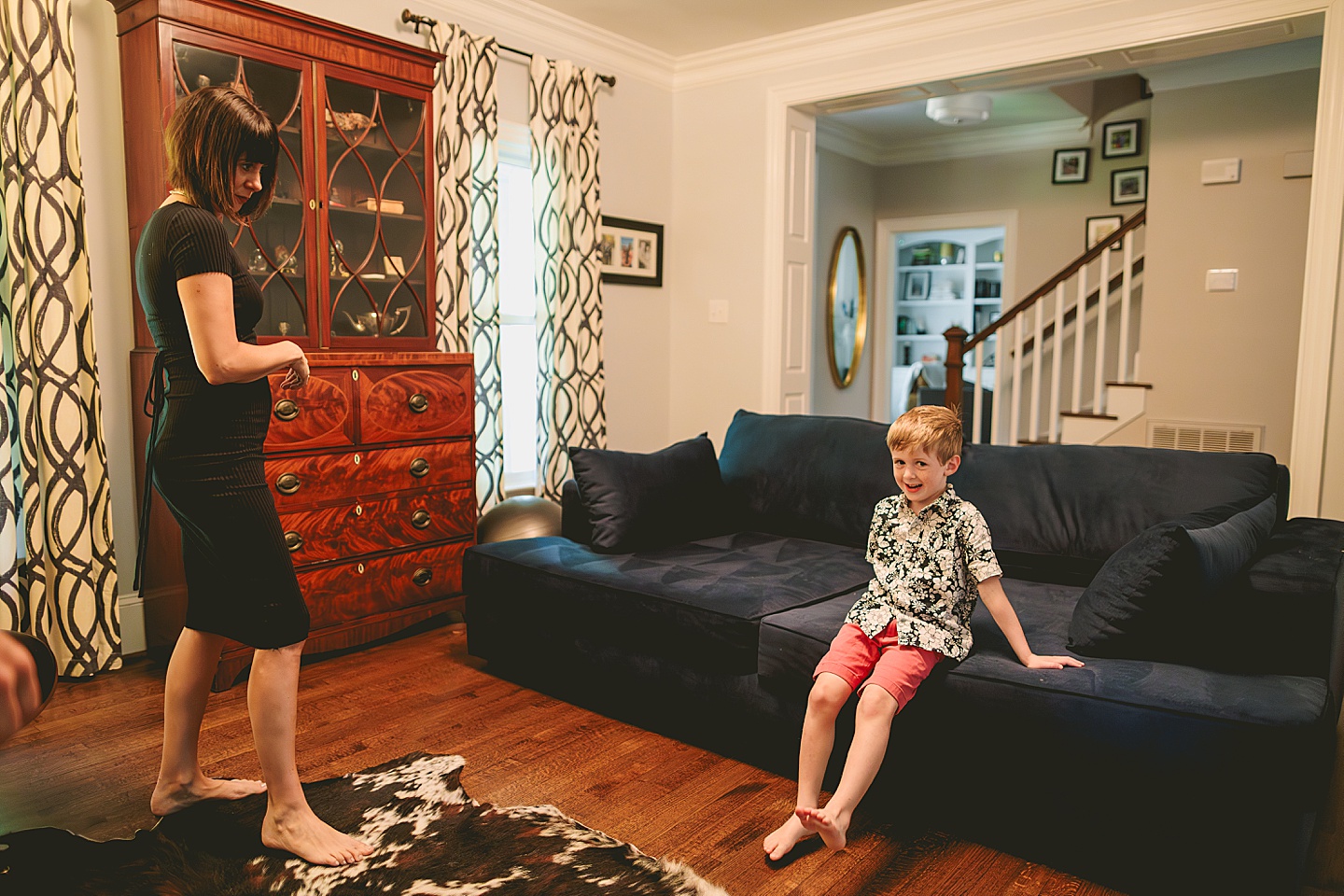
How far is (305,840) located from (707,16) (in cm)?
379

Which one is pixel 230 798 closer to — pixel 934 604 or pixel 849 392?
pixel 934 604

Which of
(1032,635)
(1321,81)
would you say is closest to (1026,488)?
(1032,635)

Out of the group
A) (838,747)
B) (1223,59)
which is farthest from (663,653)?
(1223,59)

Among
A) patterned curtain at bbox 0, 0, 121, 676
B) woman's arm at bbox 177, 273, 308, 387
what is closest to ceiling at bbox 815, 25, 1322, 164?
patterned curtain at bbox 0, 0, 121, 676

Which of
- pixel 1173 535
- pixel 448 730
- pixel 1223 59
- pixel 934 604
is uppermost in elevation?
pixel 1223 59

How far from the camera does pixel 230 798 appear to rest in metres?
2.11

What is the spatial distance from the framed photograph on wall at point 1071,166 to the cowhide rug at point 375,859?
5.84 metres

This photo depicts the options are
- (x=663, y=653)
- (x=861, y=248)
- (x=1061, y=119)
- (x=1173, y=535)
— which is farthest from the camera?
(x=861, y=248)

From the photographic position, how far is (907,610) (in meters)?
2.06

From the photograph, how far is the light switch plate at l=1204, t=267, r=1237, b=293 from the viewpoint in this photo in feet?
15.2

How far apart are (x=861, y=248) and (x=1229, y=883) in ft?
19.5

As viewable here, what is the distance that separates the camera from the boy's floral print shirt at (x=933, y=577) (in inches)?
79.7

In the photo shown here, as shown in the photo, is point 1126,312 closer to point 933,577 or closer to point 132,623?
point 933,577

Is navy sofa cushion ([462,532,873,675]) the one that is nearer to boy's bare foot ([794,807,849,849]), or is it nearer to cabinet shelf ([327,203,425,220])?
boy's bare foot ([794,807,849,849])
